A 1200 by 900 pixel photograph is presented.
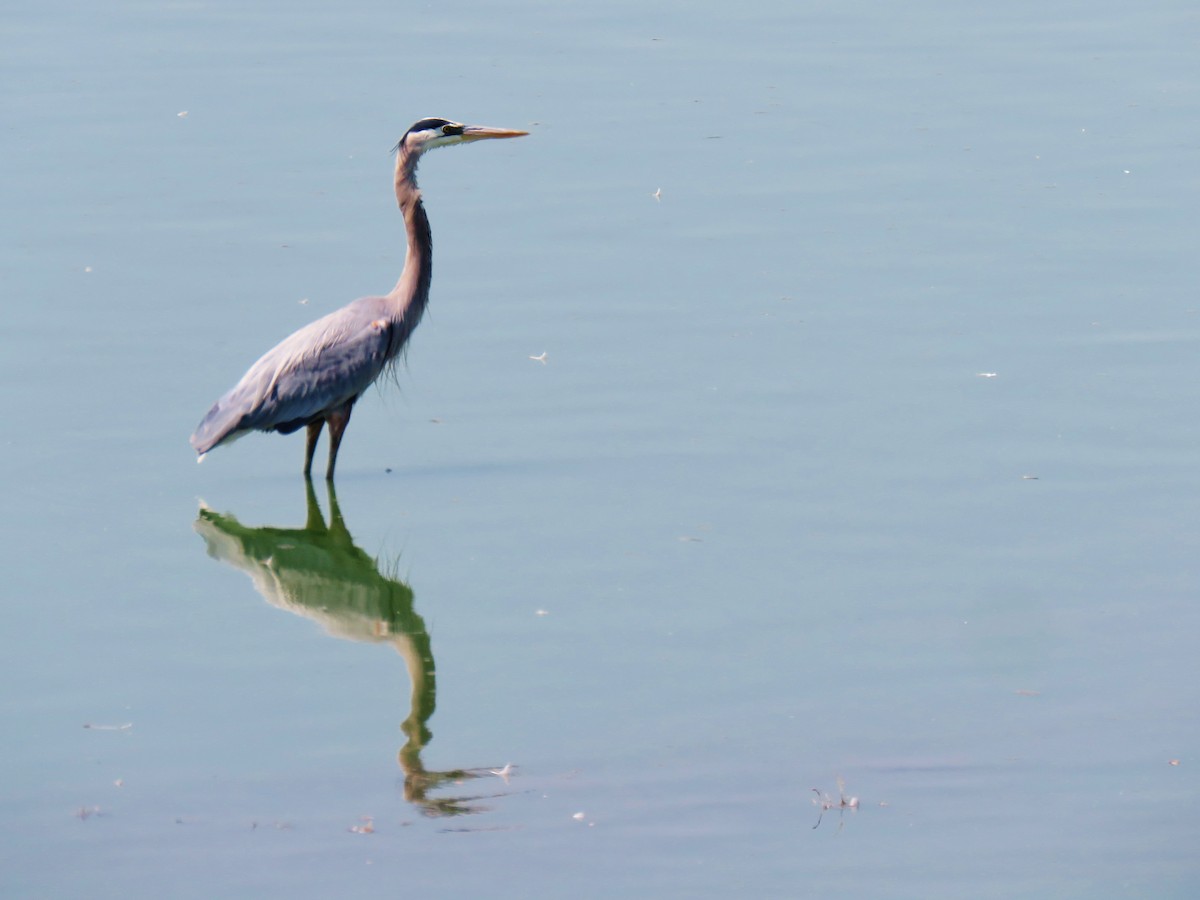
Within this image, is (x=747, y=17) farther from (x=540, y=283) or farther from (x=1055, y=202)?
(x=540, y=283)

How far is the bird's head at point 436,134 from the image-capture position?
414 inches

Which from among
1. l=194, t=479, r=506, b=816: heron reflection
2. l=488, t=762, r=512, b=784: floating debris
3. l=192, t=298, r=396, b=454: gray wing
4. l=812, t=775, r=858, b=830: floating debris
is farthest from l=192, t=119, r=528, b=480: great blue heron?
l=812, t=775, r=858, b=830: floating debris

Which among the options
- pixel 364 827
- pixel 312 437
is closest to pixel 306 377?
pixel 312 437

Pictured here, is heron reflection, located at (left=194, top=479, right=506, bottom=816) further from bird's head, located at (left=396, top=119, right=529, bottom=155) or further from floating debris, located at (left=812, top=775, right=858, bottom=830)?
bird's head, located at (left=396, top=119, right=529, bottom=155)

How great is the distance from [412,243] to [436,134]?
0.58m

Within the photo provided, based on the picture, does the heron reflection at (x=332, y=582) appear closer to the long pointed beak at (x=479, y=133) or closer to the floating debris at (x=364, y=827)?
the floating debris at (x=364, y=827)

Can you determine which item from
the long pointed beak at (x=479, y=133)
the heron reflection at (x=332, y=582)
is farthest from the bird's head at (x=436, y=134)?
the heron reflection at (x=332, y=582)

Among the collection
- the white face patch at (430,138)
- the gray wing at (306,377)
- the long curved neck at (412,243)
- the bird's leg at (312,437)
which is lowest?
the bird's leg at (312,437)

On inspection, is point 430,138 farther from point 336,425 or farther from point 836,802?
point 836,802

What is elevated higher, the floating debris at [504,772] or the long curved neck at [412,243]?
the long curved neck at [412,243]

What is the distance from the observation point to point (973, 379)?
10.6 metres

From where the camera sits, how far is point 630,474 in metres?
9.76

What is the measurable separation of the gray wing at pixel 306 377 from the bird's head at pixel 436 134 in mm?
868

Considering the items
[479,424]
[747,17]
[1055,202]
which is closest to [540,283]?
[479,424]
